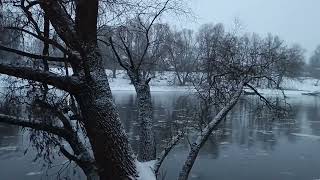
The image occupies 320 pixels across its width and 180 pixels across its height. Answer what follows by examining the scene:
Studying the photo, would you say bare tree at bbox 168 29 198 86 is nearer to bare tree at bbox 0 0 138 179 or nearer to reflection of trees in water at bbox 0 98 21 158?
bare tree at bbox 0 0 138 179

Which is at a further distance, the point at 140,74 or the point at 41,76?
the point at 140,74

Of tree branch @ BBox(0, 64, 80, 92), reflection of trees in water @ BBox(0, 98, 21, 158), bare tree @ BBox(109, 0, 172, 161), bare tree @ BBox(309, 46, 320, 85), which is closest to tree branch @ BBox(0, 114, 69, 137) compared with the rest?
tree branch @ BBox(0, 64, 80, 92)

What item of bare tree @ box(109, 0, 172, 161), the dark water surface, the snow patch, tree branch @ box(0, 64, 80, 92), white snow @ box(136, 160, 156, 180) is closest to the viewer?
tree branch @ box(0, 64, 80, 92)

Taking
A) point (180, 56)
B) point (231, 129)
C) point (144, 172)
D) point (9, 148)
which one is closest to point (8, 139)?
point (9, 148)

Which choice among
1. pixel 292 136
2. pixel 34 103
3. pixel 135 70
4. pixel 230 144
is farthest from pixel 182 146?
pixel 34 103

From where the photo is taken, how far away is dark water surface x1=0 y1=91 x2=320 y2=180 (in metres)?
16.4

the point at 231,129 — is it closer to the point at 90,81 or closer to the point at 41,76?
the point at 90,81

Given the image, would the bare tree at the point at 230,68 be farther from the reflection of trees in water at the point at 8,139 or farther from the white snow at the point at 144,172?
the reflection of trees in water at the point at 8,139

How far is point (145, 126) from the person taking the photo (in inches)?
371

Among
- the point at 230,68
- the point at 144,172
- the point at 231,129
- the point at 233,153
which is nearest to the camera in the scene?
the point at 144,172

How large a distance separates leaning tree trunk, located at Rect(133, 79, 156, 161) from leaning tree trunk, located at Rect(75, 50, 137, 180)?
380cm

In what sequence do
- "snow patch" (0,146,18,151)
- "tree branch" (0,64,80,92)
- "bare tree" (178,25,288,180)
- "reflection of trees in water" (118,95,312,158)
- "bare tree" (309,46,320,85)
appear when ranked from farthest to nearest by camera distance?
"bare tree" (309,46,320,85) → "reflection of trees in water" (118,95,312,158) → "snow patch" (0,146,18,151) → "bare tree" (178,25,288,180) → "tree branch" (0,64,80,92)

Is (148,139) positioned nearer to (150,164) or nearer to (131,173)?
(150,164)

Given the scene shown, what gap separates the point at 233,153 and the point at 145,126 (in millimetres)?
12055
